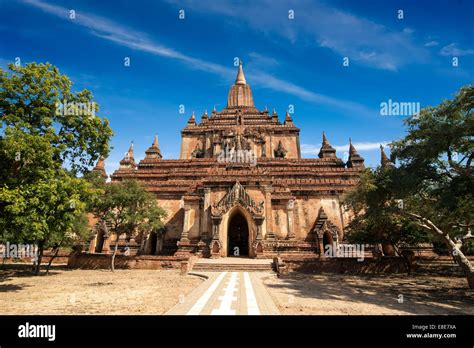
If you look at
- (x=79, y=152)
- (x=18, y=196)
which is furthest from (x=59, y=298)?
(x=79, y=152)

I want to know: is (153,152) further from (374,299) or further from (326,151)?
(374,299)

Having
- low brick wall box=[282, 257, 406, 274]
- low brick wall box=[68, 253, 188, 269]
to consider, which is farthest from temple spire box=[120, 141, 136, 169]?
low brick wall box=[282, 257, 406, 274]

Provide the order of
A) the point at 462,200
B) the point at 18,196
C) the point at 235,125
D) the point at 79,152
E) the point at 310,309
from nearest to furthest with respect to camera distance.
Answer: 1. the point at 310,309
2. the point at 18,196
3. the point at 462,200
4. the point at 79,152
5. the point at 235,125

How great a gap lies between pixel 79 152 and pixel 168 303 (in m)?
9.74

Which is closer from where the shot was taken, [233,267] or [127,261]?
[233,267]

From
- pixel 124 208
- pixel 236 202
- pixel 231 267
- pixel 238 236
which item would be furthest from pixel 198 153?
pixel 231 267

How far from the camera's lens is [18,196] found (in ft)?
31.1

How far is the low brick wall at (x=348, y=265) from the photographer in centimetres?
1869

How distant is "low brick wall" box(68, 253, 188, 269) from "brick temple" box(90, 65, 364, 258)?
3225 millimetres

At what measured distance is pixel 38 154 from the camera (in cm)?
994

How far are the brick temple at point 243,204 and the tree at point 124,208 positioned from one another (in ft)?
19.6

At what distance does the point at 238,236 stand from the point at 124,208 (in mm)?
12768

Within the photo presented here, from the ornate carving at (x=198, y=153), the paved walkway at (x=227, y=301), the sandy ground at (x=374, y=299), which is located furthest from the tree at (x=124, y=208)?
the ornate carving at (x=198, y=153)
